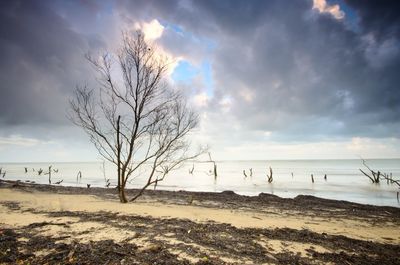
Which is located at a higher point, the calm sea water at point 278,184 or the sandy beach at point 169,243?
the sandy beach at point 169,243

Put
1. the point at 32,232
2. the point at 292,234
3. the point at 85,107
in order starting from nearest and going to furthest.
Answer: the point at 32,232 → the point at 292,234 → the point at 85,107

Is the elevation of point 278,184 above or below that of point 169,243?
below

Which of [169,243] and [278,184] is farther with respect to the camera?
[278,184]

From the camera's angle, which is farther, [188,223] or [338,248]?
[188,223]

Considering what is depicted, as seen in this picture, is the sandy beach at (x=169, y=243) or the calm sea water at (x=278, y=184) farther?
the calm sea water at (x=278, y=184)

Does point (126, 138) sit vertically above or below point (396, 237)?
above

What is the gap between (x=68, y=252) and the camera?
591cm

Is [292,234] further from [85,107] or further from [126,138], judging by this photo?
[85,107]

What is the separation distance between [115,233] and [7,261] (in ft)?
8.81

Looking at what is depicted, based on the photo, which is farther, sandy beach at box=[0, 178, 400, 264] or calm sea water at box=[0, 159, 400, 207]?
calm sea water at box=[0, 159, 400, 207]

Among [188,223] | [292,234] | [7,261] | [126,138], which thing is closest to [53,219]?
[7,261]

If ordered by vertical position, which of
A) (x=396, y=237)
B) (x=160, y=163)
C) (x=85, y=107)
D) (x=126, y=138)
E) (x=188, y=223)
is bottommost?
(x=396, y=237)

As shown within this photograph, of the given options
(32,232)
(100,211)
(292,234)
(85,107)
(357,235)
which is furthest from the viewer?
(85,107)

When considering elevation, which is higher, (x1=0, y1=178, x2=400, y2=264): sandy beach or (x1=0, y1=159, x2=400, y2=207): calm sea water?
(x1=0, y1=178, x2=400, y2=264): sandy beach
